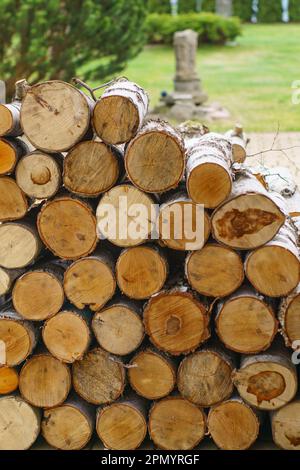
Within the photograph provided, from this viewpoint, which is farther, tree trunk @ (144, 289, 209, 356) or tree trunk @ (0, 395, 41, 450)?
tree trunk @ (0, 395, 41, 450)

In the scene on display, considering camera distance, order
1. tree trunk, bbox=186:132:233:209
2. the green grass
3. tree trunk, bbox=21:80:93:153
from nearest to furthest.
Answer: tree trunk, bbox=186:132:233:209 < tree trunk, bbox=21:80:93:153 < the green grass

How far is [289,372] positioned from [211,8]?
24.8 metres

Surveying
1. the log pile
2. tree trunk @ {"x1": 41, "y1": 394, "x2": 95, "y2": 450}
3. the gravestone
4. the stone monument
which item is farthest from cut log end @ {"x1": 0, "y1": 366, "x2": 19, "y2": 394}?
the gravestone

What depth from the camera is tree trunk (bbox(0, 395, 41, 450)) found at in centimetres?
366

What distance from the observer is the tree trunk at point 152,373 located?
353 centimetres

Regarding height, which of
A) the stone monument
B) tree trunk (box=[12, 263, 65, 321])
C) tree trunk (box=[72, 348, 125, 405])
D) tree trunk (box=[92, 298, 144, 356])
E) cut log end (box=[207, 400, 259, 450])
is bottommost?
the stone monument

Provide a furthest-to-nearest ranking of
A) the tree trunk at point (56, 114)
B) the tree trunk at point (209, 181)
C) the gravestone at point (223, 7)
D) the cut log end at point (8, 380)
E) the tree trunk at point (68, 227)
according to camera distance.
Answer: the gravestone at point (223, 7), the cut log end at point (8, 380), the tree trunk at point (68, 227), the tree trunk at point (56, 114), the tree trunk at point (209, 181)

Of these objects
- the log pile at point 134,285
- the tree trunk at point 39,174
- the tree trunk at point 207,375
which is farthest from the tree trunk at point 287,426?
the tree trunk at point 39,174

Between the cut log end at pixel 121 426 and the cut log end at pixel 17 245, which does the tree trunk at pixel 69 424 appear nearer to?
the cut log end at pixel 121 426

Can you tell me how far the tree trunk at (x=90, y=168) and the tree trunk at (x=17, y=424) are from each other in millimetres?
1198

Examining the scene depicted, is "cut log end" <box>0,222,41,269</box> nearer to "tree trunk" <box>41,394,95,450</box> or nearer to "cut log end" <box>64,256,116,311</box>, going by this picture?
"cut log end" <box>64,256,116,311</box>

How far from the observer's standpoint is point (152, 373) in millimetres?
3549

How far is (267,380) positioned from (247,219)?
2.71 ft

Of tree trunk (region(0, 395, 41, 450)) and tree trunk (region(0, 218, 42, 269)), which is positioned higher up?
tree trunk (region(0, 218, 42, 269))
